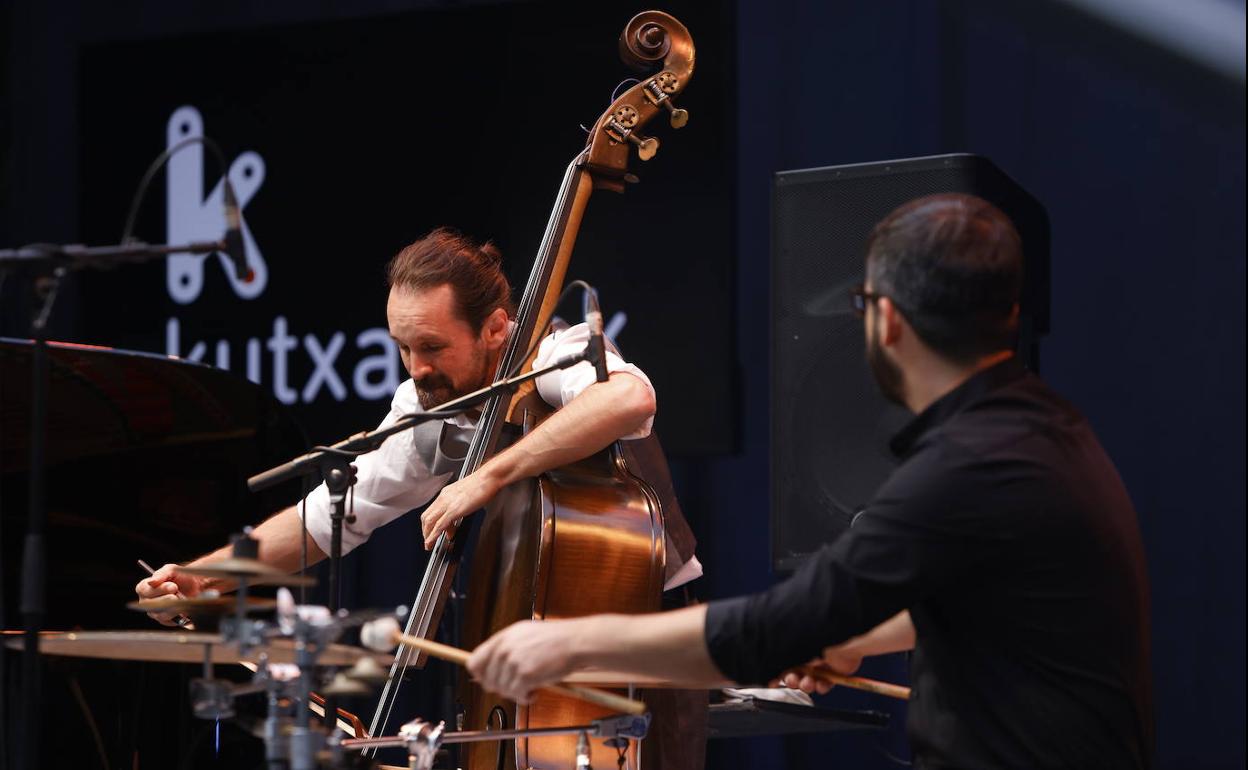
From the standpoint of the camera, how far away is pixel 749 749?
5.20 metres

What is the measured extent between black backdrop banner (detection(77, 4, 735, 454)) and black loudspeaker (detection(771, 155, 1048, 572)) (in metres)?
1.30

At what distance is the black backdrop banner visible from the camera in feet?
17.0

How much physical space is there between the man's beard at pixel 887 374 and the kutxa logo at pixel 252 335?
344cm

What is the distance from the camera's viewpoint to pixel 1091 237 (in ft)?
16.3

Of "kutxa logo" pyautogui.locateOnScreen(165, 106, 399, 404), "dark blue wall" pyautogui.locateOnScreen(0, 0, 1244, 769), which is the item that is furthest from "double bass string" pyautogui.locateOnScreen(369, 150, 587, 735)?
"kutxa logo" pyautogui.locateOnScreen(165, 106, 399, 404)

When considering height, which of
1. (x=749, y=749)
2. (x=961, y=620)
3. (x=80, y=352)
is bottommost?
(x=749, y=749)

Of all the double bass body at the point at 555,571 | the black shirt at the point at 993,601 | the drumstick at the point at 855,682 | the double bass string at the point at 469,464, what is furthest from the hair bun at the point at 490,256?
the black shirt at the point at 993,601

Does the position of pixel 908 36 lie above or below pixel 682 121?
above

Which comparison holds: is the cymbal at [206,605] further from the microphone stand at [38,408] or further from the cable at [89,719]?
the cable at [89,719]

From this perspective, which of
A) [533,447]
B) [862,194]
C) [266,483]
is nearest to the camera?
[266,483]

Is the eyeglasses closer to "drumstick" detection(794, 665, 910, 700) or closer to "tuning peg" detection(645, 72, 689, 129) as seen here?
"drumstick" detection(794, 665, 910, 700)

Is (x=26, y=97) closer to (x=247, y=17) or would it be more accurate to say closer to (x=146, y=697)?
(x=247, y=17)

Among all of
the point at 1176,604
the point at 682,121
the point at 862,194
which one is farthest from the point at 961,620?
the point at 1176,604

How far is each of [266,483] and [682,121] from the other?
3.91ft
